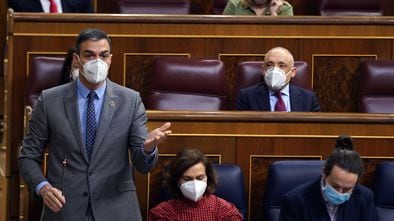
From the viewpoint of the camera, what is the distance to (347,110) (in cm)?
211

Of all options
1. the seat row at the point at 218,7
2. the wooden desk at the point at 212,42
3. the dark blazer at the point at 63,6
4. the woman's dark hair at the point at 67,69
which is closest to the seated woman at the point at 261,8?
the wooden desk at the point at 212,42

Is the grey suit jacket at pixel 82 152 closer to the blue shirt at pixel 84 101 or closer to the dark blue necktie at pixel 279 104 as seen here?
the blue shirt at pixel 84 101

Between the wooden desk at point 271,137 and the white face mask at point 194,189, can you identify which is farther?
the wooden desk at point 271,137

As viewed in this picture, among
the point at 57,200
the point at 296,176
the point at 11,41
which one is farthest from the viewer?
the point at 11,41

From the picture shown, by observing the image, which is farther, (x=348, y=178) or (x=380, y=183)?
(x=380, y=183)

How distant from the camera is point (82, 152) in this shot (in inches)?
52.9

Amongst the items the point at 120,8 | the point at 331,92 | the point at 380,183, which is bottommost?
the point at 380,183

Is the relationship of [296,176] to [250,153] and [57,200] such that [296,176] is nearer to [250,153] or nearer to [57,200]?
[250,153]

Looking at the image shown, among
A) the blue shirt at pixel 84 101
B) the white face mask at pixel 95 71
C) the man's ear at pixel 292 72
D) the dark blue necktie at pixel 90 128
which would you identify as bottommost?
the dark blue necktie at pixel 90 128

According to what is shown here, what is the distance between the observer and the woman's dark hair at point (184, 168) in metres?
1.53

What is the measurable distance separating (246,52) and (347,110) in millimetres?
261

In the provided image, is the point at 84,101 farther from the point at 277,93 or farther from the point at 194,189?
the point at 277,93

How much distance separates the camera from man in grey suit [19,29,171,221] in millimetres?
1346

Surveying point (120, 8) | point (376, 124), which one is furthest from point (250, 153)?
point (120, 8)
